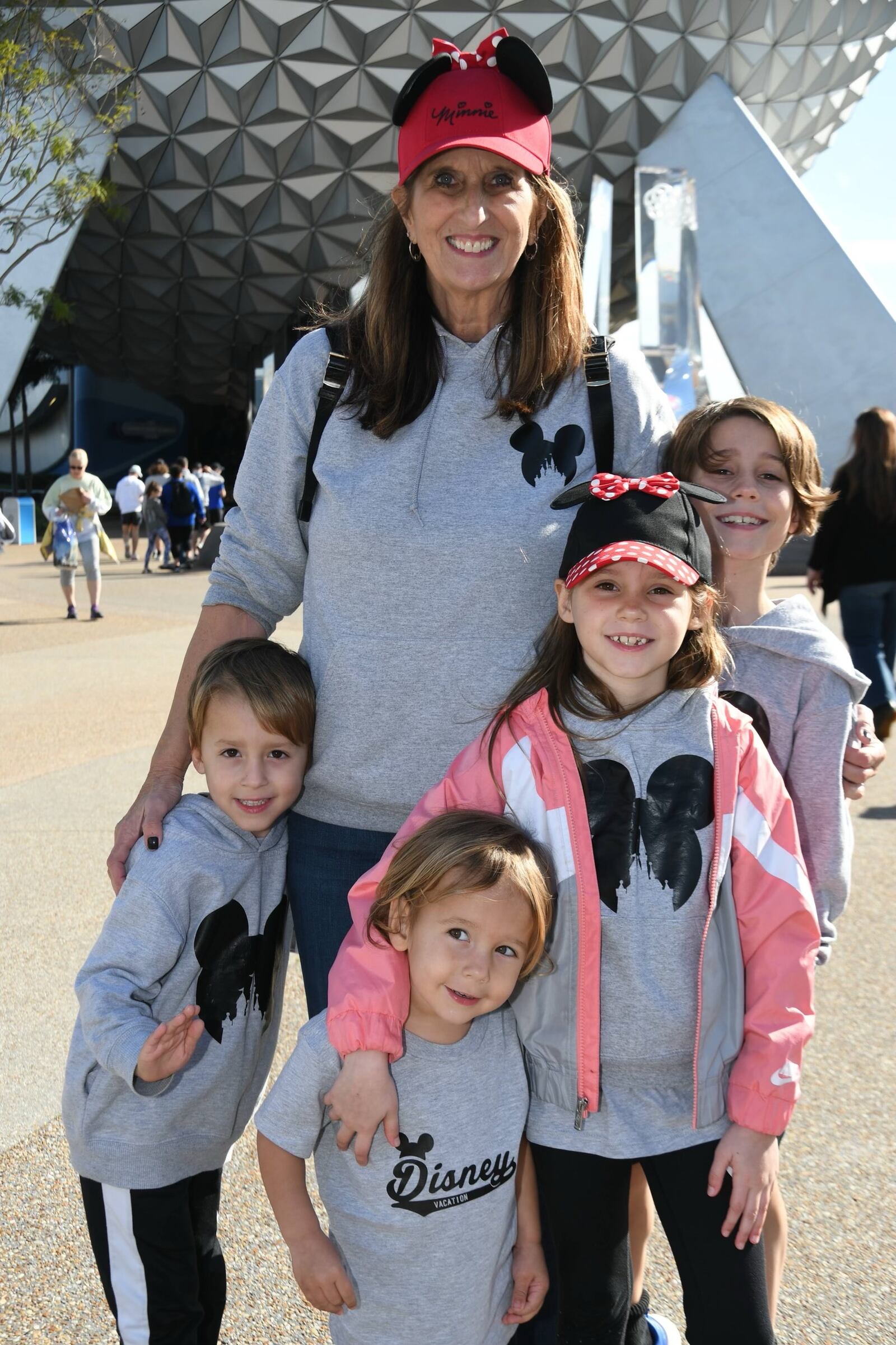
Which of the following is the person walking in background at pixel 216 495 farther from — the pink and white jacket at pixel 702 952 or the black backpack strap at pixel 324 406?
the pink and white jacket at pixel 702 952

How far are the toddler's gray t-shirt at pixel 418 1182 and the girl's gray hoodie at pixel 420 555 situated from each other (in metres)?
0.46

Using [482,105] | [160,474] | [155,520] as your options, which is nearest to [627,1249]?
[482,105]

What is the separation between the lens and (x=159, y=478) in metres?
21.6

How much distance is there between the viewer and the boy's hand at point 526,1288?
192cm

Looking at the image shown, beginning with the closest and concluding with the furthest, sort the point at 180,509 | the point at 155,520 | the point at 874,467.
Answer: the point at 874,467 → the point at 180,509 → the point at 155,520

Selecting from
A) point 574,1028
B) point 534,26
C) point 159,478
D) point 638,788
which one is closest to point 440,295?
point 638,788

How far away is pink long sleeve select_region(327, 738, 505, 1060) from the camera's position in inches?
69.4

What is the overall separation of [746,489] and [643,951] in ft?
3.13

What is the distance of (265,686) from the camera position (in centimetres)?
209

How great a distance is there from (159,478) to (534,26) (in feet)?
36.2

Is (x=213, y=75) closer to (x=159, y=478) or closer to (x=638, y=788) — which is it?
(x=159, y=478)

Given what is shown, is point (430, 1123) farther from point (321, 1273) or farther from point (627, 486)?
point (627, 486)

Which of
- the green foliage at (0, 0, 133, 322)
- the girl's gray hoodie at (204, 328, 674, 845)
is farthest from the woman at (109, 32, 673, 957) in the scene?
the green foliage at (0, 0, 133, 322)

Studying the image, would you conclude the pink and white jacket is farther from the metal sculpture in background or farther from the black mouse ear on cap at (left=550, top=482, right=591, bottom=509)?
the metal sculpture in background
